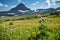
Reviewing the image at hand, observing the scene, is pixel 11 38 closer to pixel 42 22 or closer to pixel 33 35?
pixel 33 35

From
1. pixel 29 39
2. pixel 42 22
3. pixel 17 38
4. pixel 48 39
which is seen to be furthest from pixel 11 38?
pixel 42 22

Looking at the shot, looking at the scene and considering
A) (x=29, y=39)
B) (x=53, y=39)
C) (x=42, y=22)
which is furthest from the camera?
(x=42, y=22)

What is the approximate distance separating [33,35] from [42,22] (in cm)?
209

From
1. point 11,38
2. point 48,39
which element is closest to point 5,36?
point 11,38

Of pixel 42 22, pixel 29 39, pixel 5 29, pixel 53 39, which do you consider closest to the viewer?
pixel 53 39

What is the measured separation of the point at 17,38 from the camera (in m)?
7.50

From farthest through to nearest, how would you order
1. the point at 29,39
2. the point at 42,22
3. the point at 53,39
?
the point at 42,22
the point at 29,39
the point at 53,39

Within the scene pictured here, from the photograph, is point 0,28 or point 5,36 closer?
point 5,36

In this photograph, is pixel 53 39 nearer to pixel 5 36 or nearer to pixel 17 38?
pixel 17 38

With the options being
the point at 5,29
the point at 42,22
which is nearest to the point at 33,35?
the point at 5,29

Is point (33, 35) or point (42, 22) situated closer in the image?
point (33, 35)

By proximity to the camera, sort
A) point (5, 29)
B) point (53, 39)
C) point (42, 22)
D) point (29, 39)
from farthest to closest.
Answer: point (42, 22) < point (5, 29) < point (29, 39) < point (53, 39)

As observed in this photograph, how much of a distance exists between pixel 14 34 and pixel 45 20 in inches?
93.9

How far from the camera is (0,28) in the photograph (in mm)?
8117
